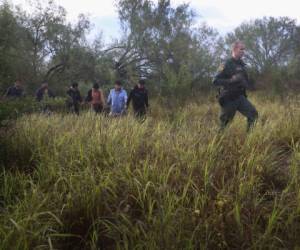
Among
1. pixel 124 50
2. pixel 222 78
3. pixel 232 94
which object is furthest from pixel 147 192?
pixel 124 50

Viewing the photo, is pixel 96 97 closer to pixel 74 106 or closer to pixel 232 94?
pixel 74 106

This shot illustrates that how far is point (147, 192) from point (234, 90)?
3.62 metres

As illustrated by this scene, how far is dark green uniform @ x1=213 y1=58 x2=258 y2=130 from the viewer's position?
22.5 ft

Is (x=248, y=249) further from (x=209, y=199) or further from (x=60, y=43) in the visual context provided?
(x=60, y=43)

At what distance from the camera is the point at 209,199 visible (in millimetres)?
3586

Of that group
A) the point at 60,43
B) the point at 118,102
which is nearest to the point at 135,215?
the point at 118,102

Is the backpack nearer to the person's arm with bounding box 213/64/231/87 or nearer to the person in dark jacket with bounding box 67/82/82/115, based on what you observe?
the person in dark jacket with bounding box 67/82/82/115

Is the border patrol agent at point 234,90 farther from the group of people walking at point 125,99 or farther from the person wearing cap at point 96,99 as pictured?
the person wearing cap at point 96,99

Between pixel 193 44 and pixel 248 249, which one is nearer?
pixel 248 249

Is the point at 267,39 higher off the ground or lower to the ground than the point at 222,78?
higher

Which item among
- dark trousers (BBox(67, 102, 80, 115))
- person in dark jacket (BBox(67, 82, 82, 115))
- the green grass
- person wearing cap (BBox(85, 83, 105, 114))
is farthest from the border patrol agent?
person in dark jacket (BBox(67, 82, 82, 115))

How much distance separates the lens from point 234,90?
22.6 feet

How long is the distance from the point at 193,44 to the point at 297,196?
21750mm

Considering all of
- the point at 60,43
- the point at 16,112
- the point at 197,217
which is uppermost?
the point at 60,43
